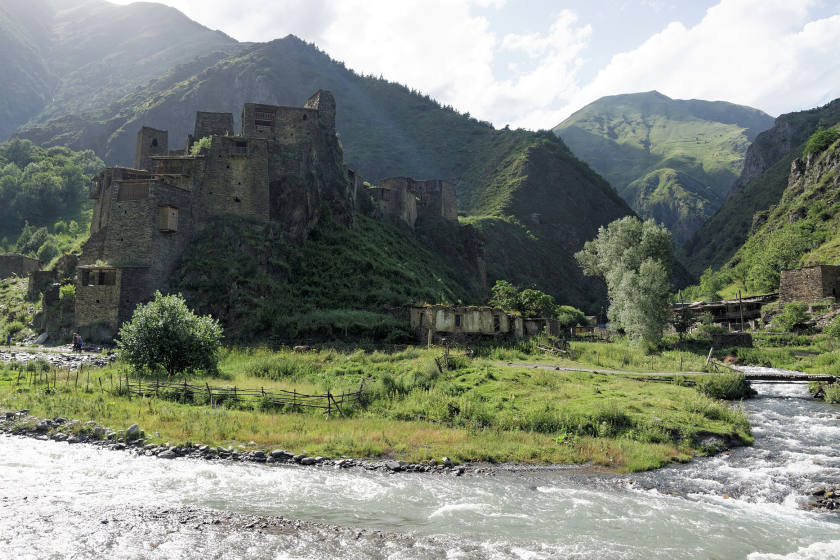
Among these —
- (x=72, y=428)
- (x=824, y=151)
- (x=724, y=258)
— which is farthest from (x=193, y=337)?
(x=724, y=258)

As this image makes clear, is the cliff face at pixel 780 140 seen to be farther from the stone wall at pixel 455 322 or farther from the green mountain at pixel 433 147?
the stone wall at pixel 455 322

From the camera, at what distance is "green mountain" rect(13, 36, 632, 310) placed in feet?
327

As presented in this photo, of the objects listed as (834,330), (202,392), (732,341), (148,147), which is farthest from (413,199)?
(202,392)

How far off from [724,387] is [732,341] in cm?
1837

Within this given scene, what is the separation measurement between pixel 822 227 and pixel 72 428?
80.5 metres

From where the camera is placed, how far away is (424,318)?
38.9m

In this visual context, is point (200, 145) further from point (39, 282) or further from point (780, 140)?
point (780, 140)

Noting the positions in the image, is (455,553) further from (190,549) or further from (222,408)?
(222,408)

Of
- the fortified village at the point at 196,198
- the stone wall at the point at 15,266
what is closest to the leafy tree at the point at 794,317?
the fortified village at the point at 196,198

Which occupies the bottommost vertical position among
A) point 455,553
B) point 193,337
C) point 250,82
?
point 455,553

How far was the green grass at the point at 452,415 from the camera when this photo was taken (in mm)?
18766

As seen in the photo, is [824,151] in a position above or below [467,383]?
above

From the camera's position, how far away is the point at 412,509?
44.9 ft

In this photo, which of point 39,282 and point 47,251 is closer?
point 39,282
